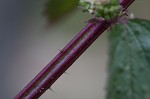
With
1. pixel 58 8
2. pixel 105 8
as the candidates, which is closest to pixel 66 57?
pixel 105 8

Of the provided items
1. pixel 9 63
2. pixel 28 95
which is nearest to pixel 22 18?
pixel 9 63

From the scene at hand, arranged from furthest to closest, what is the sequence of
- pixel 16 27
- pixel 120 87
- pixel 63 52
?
pixel 16 27, pixel 63 52, pixel 120 87

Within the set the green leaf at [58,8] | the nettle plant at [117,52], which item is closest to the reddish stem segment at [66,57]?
the nettle plant at [117,52]

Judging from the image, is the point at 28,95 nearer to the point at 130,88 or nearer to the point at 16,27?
the point at 130,88

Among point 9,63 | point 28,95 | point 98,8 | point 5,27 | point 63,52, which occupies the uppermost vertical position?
point 98,8

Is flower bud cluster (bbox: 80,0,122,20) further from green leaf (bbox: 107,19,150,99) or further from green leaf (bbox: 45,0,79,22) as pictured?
green leaf (bbox: 45,0,79,22)

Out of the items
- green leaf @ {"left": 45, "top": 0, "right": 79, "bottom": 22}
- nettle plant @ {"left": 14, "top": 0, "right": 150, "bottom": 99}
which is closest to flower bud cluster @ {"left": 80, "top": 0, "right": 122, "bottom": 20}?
nettle plant @ {"left": 14, "top": 0, "right": 150, "bottom": 99}

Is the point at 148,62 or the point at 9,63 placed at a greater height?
the point at 148,62

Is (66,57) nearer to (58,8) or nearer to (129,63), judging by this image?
(129,63)
